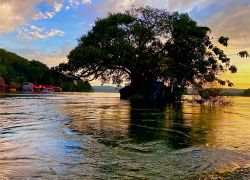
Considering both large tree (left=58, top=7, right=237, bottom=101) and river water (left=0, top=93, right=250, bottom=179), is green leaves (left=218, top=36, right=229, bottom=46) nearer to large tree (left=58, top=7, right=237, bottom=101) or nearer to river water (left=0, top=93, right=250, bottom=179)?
large tree (left=58, top=7, right=237, bottom=101)

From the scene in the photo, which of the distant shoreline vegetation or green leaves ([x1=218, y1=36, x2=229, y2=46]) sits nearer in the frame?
green leaves ([x1=218, y1=36, x2=229, y2=46])

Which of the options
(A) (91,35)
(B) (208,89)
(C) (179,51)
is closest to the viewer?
(B) (208,89)

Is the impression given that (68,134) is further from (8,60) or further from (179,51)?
(8,60)

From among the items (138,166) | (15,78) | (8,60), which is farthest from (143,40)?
(8,60)

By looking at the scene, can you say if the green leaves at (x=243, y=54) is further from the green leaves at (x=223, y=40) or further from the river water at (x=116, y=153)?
the river water at (x=116, y=153)

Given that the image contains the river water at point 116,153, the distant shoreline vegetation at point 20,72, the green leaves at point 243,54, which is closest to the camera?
the river water at point 116,153

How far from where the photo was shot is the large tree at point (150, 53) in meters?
43.1

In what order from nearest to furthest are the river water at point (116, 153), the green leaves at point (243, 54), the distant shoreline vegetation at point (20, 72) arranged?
1. the river water at point (116, 153)
2. the green leaves at point (243, 54)
3. the distant shoreline vegetation at point (20, 72)

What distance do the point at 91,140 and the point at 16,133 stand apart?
9.12ft

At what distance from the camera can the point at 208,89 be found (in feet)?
136

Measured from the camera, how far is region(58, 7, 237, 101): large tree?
43.1 metres

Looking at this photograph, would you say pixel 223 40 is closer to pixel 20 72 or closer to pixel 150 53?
pixel 150 53

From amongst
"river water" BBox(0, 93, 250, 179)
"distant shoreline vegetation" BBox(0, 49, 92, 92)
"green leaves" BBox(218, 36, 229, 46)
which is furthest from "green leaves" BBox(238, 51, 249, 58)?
"distant shoreline vegetation" BBox(0, 49, 92, 92)

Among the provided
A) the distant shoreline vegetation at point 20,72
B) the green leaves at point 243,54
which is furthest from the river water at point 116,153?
the distant shoreline vegetation at point 20,72
